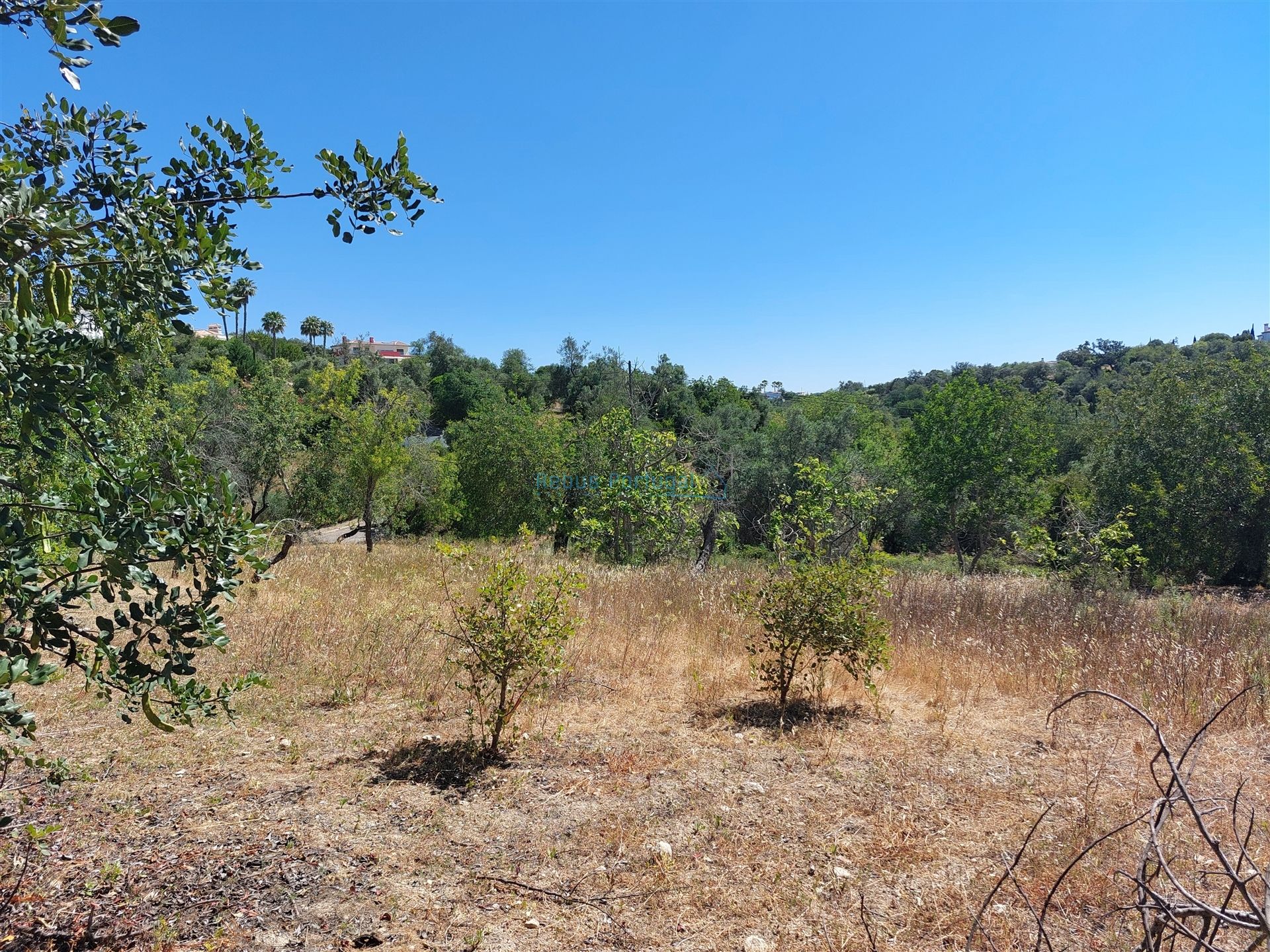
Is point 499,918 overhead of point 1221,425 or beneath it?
beneath

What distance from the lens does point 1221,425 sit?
52.0ft

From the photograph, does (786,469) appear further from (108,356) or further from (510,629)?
(108,356)

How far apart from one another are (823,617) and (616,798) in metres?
2.11

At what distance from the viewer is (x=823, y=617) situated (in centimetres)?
502

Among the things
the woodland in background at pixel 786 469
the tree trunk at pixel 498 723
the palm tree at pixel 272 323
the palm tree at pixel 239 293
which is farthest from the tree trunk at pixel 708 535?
the palm tree at pixel 272 323

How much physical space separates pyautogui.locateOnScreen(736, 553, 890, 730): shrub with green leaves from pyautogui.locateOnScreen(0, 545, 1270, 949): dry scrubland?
14.7 inches

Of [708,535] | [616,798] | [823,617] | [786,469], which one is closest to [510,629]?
[616,798]

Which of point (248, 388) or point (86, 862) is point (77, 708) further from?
point (248, 388)

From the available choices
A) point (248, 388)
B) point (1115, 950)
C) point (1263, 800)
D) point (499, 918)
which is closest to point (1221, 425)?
→ point (1263, 800)

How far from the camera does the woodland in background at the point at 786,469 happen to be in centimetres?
1330

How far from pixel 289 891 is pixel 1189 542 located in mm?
19233

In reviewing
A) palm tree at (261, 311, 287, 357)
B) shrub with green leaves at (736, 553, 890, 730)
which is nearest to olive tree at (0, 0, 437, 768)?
shrub with green leaves at (736, 553, 890, 730)

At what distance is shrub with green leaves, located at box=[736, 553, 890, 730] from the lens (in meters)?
5.00

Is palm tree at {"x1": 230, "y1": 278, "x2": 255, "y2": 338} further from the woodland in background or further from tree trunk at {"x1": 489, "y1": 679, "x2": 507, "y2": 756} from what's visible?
the woodland in background
